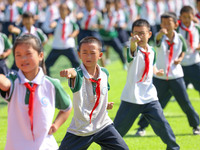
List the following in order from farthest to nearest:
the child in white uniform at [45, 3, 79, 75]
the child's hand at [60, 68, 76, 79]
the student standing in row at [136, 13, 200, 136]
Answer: the child in white uniform at [45, 3, 79, 75] < the student standing in row at [136, 13, 200, 136] < the child's hand at [60, 68, 76, 79]

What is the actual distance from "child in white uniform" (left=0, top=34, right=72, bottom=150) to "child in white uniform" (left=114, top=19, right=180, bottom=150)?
6.41 ft

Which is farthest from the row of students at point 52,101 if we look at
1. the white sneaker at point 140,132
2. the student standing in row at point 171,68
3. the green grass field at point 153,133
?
the white sneaker at point 140,132

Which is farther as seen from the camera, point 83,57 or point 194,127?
point 194,127

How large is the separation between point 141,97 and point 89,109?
1166 millimetres

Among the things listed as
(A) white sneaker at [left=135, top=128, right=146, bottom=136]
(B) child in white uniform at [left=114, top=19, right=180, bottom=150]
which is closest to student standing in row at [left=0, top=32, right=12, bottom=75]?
(A) white sneaker at [left=135, top=128, right=146, bottom=136]

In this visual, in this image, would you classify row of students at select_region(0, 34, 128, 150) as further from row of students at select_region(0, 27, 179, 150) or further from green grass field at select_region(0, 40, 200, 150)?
green grass field at select_region(0, 40, 200, 150)

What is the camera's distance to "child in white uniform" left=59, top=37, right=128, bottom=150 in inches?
171

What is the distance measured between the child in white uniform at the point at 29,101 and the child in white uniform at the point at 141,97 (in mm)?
1953

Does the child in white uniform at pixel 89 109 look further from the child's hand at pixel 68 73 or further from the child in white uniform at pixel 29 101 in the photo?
the child in white uniform at pixel 29 101

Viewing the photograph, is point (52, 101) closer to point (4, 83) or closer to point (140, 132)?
point (4, 83)

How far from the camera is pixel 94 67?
445 centimetres

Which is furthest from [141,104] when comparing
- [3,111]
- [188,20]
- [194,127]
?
[3,111]

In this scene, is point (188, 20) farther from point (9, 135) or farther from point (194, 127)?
point (9, 135)

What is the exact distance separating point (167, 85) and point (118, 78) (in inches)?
230
